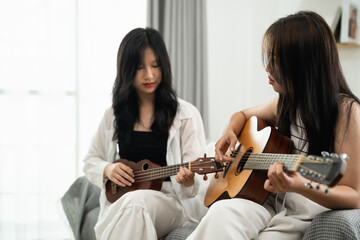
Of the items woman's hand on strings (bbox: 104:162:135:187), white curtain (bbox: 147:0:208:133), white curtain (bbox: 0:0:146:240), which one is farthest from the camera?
white curtain (bbox: 147:0:208:133)

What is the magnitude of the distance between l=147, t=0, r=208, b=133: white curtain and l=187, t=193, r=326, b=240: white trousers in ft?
6.08

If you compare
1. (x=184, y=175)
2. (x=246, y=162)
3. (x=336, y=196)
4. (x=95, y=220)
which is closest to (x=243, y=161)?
(x=246, y=162)

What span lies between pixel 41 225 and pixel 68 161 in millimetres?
512

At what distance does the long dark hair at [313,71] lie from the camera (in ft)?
4.23

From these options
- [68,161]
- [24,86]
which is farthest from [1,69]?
[68,161]

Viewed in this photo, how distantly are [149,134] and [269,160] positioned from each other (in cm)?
75

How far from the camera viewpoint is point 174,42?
119 inches

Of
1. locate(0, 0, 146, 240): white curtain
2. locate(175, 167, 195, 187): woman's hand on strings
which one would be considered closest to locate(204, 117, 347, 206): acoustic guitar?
locate(175, 167, 195, 187): woman's hand on strings

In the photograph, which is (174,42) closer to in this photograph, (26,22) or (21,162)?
(26,22)

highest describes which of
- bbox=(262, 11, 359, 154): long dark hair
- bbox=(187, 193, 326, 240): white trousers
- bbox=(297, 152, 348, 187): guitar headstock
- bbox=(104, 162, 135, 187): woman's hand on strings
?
bbox=(262, 11, 359, 154): long dark hair

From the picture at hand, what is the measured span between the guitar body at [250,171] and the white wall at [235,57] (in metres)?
1.57

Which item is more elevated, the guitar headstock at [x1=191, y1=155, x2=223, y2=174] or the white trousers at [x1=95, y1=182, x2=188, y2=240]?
the guitar headstock at [x1=191, y1=155, x2=223, y2=174]

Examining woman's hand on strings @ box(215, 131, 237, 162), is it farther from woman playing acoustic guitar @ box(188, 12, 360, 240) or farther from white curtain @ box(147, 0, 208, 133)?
white curtain @ box(147, 0, 208, 133)

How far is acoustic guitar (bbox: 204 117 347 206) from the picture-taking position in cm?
96
